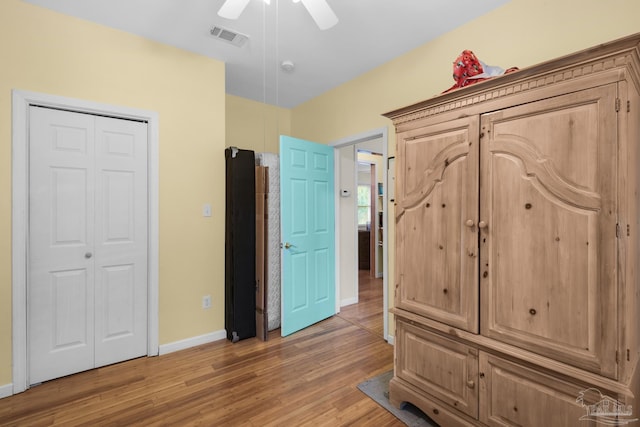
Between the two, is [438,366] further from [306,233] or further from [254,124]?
[254,124]

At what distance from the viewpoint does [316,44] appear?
2.60m

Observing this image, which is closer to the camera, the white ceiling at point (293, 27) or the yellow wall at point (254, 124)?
the white ceiling at point (293, 27)

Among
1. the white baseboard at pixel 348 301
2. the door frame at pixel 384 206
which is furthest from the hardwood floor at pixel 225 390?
the white baseboard at pixel 348 301

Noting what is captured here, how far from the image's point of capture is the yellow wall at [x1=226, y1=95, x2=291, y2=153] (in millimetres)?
3756

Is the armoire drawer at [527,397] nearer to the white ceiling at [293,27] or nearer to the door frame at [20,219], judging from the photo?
the white ceiling at [293,27]

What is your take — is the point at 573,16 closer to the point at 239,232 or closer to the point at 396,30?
the point at 396,30

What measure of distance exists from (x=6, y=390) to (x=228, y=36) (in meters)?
3.07

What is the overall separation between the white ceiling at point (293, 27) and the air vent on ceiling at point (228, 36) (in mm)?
44

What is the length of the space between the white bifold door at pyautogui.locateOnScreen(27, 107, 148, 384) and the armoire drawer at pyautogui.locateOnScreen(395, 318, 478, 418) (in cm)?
218

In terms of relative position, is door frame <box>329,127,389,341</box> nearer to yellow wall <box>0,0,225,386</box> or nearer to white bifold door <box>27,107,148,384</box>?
yellow wall <box>0,0,225,386</box>

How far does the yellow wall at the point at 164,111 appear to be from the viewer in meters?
2.09

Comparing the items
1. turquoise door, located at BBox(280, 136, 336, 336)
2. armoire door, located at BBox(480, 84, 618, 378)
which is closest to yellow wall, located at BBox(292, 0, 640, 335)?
turquoise door, located at BBox(280, 136, 336, 336)

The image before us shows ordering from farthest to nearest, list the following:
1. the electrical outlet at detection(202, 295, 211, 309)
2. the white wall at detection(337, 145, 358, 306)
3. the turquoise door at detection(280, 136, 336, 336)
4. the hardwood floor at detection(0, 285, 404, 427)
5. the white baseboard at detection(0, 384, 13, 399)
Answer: the white wall at detection(337, 145, 358, 306), the turquoise door at detection(280, 136, 336, 336), the electrical outlet at detection(202, 295, 211, 309), the white baseboard at detection(0, 384, 13, 399), the hardwood floor at detection(0, 285, 404, 427)

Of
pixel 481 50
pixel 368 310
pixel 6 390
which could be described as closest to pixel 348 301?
pixel 368 310
